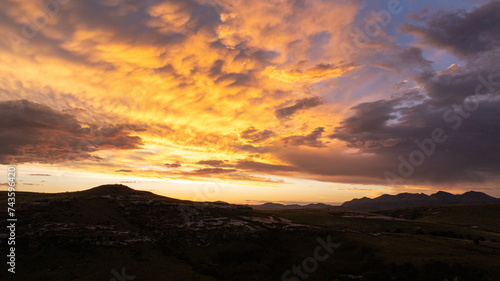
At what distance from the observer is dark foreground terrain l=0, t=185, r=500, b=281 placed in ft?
148

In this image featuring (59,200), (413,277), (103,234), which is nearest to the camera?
(413,277)

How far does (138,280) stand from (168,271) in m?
5.72

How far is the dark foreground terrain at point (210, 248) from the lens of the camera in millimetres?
45031

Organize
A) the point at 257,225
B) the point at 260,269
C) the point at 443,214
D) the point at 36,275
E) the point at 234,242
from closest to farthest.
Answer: the point at 36,275, the point at 260,269, the point at 234,242, the point at 257,225, the point at 443,214

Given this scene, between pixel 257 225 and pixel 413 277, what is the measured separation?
4849 centimetres

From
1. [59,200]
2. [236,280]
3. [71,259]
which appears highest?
[59,200]

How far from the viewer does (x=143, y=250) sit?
5809cm

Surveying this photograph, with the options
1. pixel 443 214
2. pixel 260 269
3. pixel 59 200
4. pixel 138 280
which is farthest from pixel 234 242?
pixel 443 214

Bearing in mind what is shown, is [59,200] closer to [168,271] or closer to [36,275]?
[36,275]

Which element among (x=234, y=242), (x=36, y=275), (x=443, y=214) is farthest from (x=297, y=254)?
(x=443, y=214)

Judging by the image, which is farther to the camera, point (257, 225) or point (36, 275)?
point (257, 225)

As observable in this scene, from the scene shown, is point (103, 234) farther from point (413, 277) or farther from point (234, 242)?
point (413, 277)

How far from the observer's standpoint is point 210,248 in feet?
209

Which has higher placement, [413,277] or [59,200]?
[59,200]
